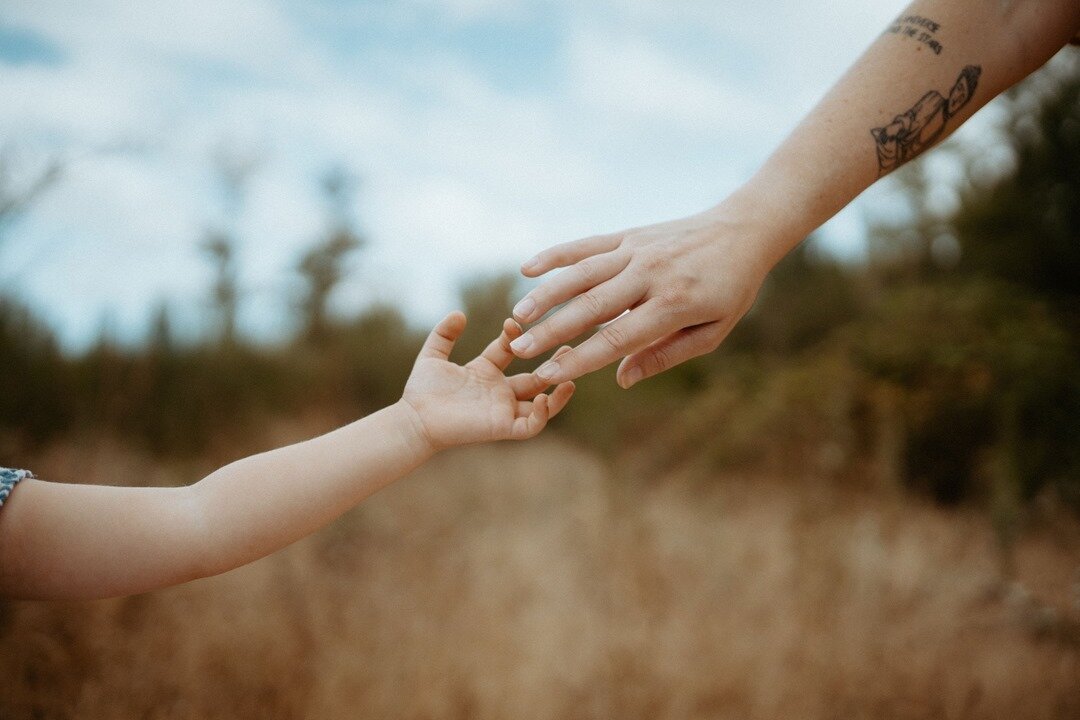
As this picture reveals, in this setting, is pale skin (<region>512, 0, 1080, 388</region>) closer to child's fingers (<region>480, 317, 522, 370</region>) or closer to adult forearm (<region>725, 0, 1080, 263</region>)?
adult forearm (<region>725, 0, 1080, 263</region>)

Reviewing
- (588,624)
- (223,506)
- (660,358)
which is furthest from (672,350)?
(588,624)

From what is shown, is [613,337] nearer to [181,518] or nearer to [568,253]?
[568,253]

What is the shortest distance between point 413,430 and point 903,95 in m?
1.60

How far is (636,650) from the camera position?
131 inches

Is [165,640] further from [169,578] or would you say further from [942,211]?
[942,211]

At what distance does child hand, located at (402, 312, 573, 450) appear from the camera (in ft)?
4.94

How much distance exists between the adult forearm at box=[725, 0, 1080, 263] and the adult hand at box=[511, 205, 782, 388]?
0.47 feet

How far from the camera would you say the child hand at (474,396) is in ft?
4.94

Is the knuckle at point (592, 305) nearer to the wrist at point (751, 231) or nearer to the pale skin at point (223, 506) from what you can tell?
the pale skin at point (223, 506)

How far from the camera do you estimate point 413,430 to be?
4.88ft

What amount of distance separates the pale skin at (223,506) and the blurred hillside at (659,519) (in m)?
1.57

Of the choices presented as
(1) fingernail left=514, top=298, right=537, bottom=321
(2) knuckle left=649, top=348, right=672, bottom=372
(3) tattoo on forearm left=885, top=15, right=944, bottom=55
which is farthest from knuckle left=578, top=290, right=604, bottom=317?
(3) tattoo on forearm left=885, top=15, right=944, bottom=55

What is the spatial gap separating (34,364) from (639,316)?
4.61m

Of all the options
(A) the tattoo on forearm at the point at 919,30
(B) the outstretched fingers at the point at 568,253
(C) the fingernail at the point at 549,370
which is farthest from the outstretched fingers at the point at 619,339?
(A) the tattoo on forearm at the point at 919,30
